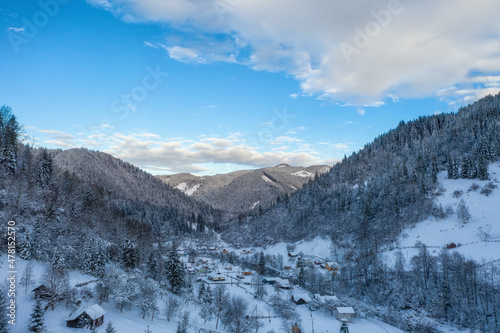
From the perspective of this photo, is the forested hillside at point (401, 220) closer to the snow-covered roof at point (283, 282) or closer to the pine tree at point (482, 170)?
the pine tree at point (482, 170)

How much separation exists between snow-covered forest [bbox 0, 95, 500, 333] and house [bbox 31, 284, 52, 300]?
0.34 metres

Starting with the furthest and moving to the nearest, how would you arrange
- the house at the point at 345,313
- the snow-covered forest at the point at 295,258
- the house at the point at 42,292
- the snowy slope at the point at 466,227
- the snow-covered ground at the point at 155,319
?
the snowy slope at the point at 466,227
the house at the point at 345,313
the snow-covered forest at the point at 295,258
the house at the point at 42,292
the snow-covered ground at the point at 155,319

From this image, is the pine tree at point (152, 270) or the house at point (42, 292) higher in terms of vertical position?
the house at point (42, 292)

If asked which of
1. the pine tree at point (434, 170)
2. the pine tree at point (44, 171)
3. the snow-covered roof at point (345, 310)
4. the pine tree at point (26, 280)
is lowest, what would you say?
the snow-covered roof at point (345, 310)

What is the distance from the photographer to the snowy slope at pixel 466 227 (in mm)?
64188

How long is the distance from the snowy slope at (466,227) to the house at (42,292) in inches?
2852

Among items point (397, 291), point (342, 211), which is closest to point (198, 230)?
point (342, 211)

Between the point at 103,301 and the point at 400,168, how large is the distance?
118211 mm

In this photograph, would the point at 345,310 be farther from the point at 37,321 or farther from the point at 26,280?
the point at 26,280

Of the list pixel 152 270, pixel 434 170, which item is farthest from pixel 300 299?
pixel 434 170

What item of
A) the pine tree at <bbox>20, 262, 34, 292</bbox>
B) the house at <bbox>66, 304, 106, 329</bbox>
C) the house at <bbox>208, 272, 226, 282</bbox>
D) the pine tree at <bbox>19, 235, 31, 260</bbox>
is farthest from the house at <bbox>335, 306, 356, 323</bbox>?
the pine tree at <bbox>19, 235, 31, 260</bbox>

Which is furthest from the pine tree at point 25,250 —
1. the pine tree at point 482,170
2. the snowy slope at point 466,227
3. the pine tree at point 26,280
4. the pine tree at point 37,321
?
the pine tree at point 482,170

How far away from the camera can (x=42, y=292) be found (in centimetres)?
3316

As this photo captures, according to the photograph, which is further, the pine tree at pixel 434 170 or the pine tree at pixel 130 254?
the pine tree at pixel 434 170
